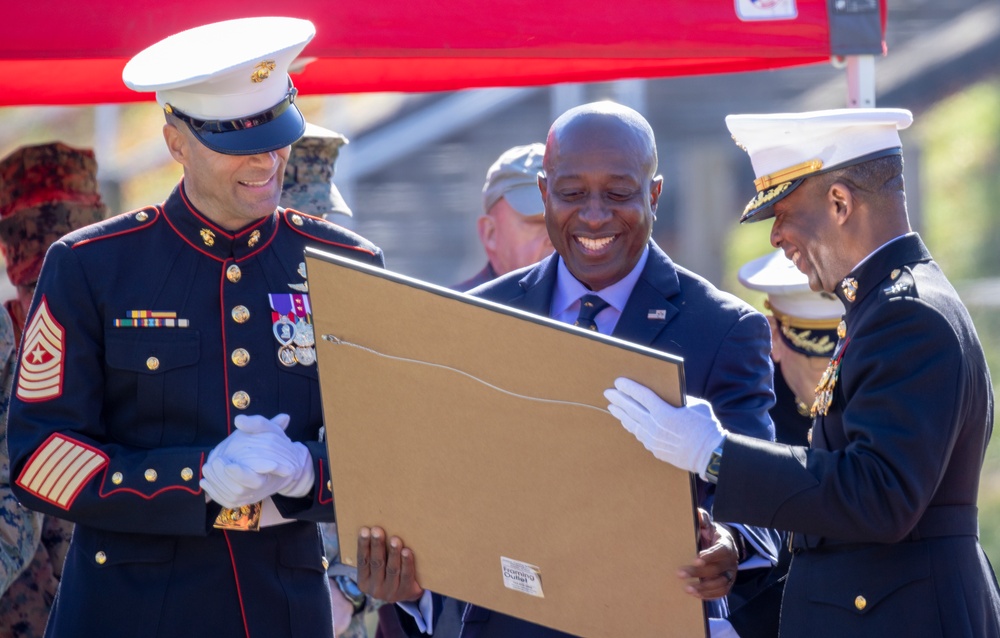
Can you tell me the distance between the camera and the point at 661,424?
2555mm

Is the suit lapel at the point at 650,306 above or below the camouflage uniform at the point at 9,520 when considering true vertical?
above

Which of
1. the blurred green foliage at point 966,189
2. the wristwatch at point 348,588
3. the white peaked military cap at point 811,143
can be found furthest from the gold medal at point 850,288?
the blurred green foliage at point 966,189

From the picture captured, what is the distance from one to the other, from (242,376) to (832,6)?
2.09m

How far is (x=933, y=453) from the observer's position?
2.63 m

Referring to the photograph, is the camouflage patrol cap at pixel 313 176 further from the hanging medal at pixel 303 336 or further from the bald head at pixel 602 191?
the bald head at pixel 602 191

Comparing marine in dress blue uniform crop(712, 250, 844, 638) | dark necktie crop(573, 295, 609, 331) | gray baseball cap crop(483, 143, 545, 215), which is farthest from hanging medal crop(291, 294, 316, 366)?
gray baseball cap crop(483, 143, 545, 215)

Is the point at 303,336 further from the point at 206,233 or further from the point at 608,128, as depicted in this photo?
the point at 608,128

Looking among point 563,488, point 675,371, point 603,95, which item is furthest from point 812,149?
point 603,95

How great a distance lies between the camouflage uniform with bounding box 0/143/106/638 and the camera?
4.07 m

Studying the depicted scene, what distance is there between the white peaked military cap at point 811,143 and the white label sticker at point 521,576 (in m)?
0.86

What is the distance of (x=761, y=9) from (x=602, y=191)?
1.10m

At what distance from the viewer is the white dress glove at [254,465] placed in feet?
9.78

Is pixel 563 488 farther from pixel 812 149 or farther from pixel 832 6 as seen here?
pixel 832 6

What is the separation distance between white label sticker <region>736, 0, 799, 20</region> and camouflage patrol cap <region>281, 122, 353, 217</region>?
4.56 ft
